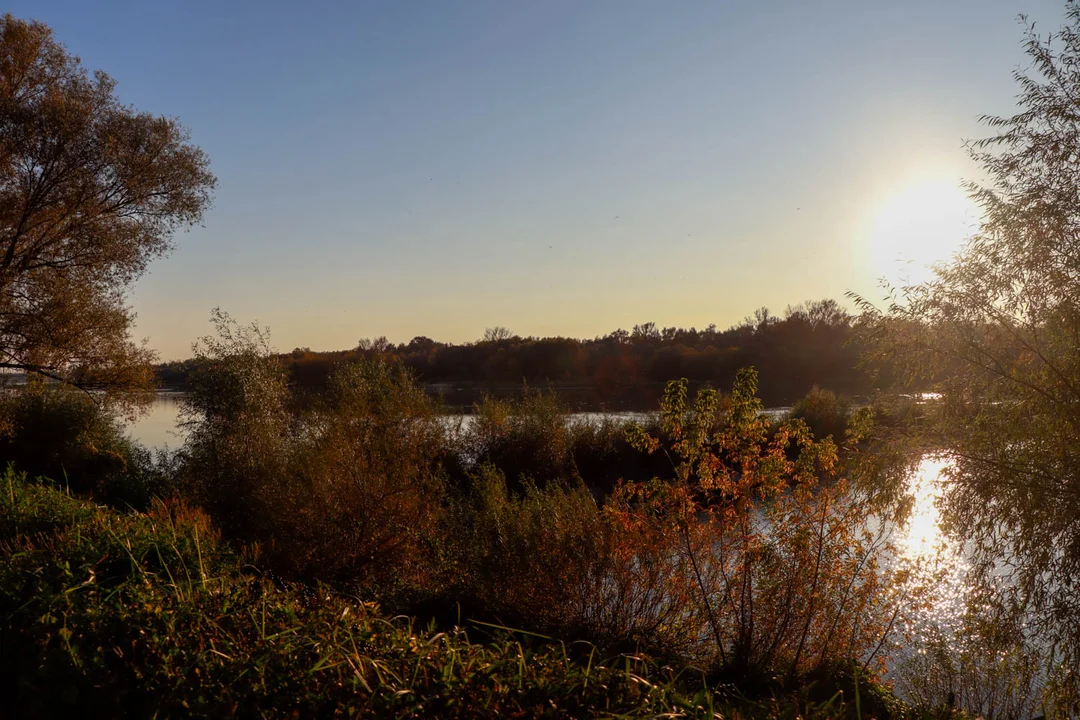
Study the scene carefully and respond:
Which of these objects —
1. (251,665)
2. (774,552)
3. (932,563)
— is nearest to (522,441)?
(932,563)

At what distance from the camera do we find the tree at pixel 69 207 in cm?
1398

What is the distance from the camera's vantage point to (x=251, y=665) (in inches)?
137

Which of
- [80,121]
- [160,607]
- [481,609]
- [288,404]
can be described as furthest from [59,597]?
[288,404]

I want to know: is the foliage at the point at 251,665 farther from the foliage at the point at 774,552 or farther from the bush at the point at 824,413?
the bush at the point at 824,413

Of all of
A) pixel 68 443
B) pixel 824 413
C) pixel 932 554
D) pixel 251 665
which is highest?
pixel 824 413

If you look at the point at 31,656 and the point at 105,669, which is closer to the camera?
the point at 105,669

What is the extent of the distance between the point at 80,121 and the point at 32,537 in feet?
35.0

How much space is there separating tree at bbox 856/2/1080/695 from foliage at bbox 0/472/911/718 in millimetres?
5674

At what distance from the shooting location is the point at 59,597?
4.19 m

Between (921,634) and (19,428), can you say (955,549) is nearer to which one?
(921,634)

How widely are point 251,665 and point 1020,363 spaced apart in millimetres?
8507

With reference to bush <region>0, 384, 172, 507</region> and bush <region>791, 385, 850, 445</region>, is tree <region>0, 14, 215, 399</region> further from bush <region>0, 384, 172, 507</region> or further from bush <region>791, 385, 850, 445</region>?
bush <region>791, 385, 850, 445</region>

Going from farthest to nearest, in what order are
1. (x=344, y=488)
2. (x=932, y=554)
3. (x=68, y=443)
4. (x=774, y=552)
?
1. (x=68, y=443)
2. (x=932, y=554)
3. (x=344, y=488)
4. (x=774, y=552)

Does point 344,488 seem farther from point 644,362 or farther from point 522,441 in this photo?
point 644,362
